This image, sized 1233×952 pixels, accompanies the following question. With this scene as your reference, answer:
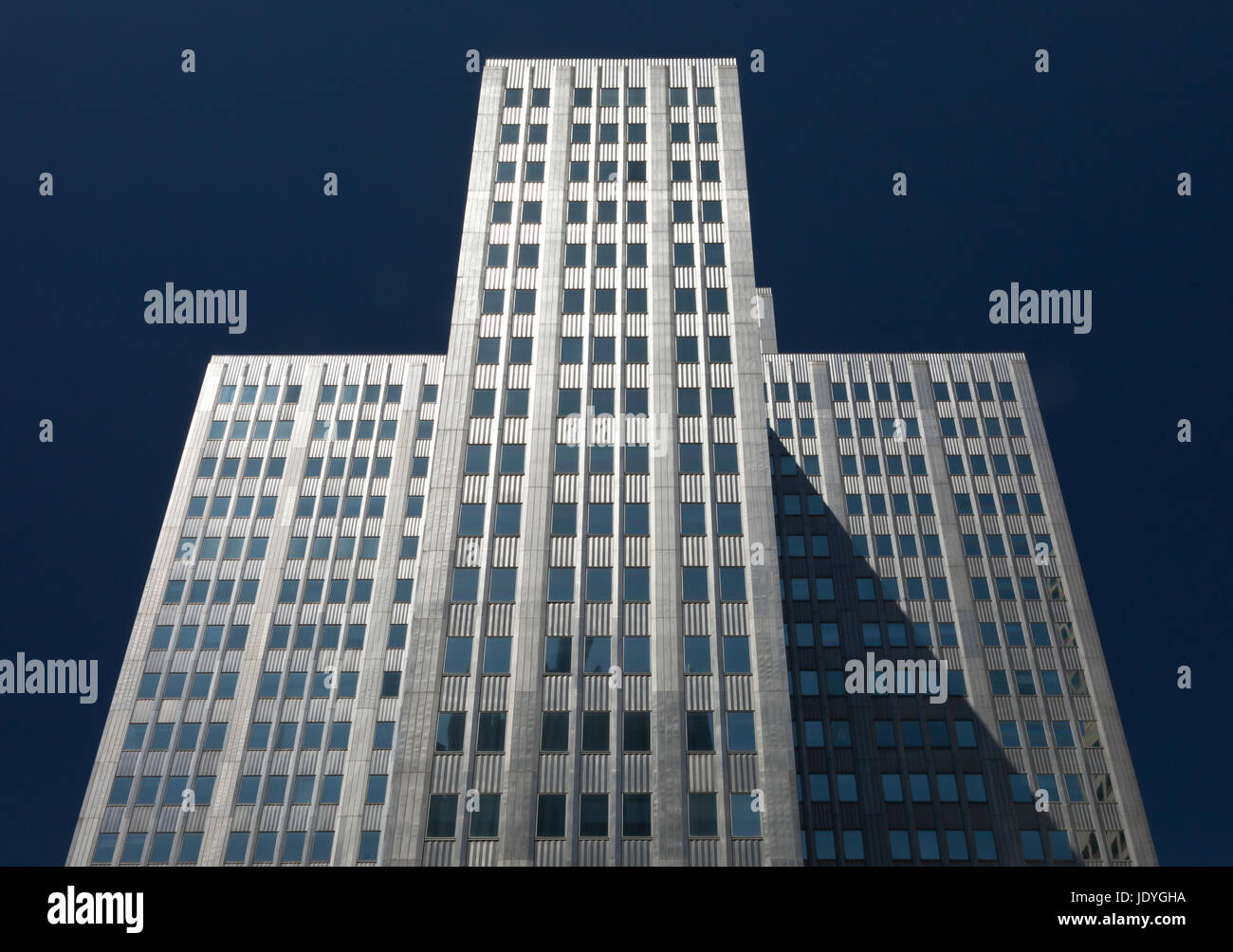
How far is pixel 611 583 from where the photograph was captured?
45.4 metres

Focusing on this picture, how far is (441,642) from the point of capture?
4403 cm

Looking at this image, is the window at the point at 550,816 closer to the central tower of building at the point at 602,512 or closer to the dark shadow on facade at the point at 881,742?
the central tower of building at the point at 602,512

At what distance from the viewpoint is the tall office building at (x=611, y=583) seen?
137ft

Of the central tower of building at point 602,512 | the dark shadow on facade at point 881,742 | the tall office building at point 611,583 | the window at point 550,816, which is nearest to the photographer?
the window at point 550,816

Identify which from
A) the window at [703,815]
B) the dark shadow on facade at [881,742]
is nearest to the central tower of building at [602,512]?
the window at [703,815]

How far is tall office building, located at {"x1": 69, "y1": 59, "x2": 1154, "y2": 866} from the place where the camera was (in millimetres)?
41844

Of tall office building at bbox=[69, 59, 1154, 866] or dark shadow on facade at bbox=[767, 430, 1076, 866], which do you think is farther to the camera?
dark shadow on facade at bbox=[767, 430, 1076, 866]

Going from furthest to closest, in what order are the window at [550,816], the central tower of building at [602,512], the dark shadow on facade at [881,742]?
the dark shadow on facade at [881,742], the central tower of building at [602,512], the window at [550,816]

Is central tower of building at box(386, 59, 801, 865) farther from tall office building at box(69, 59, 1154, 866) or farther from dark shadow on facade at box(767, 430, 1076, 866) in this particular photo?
dark shadow on facade at box(767, 430, 1076, 866)

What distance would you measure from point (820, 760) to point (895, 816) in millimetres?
6002

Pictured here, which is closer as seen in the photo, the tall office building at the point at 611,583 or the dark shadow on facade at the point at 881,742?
the tall office building at the point at 611,583

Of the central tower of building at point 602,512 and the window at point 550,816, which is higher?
the central tower of building at point 602,512

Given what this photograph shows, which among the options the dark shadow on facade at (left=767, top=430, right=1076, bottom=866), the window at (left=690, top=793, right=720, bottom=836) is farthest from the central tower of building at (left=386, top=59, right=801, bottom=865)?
the dark shadow on facade at (left=767, top=430, right=1076, bottom=866)
